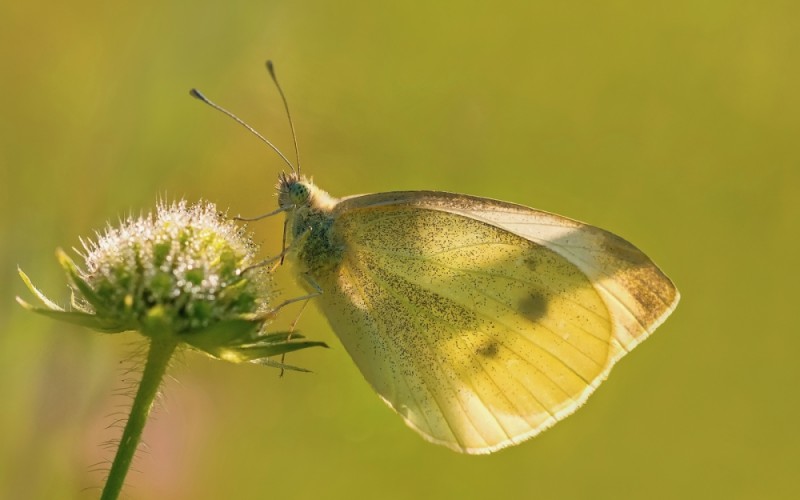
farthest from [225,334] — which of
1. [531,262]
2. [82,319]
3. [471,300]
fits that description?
[531,262]

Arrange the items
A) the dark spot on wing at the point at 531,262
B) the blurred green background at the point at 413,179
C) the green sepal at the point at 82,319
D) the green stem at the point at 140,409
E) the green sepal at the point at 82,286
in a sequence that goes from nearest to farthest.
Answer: the green stem at the point at 140,409
the green sepal at the point at 82,319
the green sepal at the point at 82,286
the dark spot on wing at the point at 531,262
the blurred green background at the point at 413,179

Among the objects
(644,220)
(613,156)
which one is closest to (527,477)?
(644,220)

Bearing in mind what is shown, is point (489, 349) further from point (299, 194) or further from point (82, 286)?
point (82, 286)

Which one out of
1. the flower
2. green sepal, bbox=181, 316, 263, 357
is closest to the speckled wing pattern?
the flower

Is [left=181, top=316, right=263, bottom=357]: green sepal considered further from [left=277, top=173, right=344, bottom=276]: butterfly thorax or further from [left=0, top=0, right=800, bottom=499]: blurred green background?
[left=0, top=0, right=800, bottom=499]: blurred green background

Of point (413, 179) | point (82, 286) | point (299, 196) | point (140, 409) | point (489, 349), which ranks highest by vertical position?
point (413, 179)

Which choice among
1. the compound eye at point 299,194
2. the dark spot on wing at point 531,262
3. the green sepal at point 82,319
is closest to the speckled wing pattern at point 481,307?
the dark spot on wing at point 531,262

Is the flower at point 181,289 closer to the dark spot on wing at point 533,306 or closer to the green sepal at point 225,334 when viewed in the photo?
the green sepal at point 225,334

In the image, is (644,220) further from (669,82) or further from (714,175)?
(669,82)
